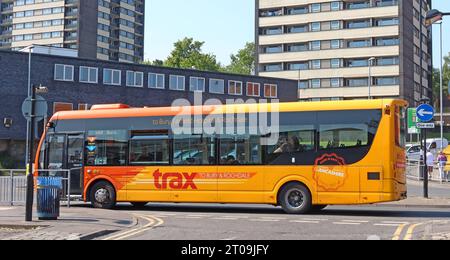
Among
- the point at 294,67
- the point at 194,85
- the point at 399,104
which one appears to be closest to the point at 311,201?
the point at 399,104

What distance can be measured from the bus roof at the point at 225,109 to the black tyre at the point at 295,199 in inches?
88.3

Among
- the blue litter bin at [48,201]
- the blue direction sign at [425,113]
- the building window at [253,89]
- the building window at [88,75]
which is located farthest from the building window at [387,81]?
the blue litter bin at [48,201]

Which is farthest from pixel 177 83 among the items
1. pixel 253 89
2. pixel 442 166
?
pixel 442 166

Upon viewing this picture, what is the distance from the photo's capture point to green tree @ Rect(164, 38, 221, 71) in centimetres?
9456

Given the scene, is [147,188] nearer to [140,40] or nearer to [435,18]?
[435,18]

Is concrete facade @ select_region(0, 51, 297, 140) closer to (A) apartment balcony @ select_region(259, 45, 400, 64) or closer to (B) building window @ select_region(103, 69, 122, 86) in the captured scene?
(B) building window @ select_region(103, 69, 122, 86)

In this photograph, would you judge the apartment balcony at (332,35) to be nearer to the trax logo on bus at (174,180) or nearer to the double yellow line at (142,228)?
the trax logo on bus at (174,180)

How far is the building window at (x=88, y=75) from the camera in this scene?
189 feet

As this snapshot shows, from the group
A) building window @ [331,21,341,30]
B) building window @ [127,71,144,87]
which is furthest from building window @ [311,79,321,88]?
building window @ [127,71,144,87]

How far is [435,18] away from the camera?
19375mm

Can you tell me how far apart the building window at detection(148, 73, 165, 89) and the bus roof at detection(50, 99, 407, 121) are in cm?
4160

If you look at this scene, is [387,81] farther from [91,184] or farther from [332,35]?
[91,184]

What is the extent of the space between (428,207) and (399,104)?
16.5 feet
